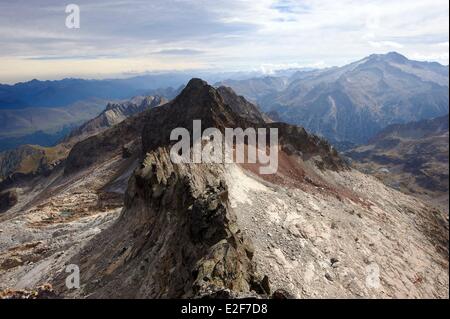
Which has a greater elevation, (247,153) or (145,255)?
(247,153)

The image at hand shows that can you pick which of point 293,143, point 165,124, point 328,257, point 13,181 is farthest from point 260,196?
point 13,181

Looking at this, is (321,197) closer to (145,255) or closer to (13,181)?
(145,255)

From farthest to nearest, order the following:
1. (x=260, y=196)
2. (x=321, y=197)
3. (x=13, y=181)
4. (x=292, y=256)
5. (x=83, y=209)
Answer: (x=13, y=181) → (x=83, y=209) → (x=321, y=197) → (x=260, y=196) → (x=292, y=256)

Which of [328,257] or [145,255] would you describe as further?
[328,257]

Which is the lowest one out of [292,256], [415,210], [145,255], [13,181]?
[13,181]

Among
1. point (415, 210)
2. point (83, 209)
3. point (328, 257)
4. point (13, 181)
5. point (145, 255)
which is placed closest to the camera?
point (145, 255)

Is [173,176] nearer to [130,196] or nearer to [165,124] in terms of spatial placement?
[130,196]
